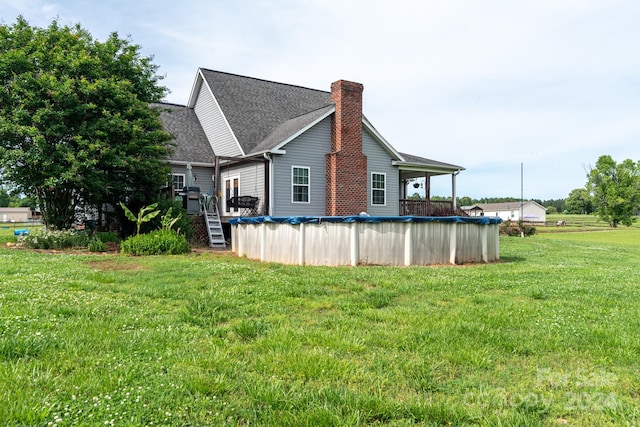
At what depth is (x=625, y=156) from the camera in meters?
69.7

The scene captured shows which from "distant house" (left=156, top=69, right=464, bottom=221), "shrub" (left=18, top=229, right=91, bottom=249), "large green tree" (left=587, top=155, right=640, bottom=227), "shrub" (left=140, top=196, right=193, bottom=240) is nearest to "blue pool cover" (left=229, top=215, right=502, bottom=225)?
"shrub" (left=140, top=196, right=193, bottom=240)

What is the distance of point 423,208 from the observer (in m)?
20.8

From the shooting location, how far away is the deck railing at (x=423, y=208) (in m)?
20.5

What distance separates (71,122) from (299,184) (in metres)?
8.20

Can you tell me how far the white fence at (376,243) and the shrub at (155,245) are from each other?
9.52ft

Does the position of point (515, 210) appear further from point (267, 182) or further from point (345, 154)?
point (267, 182)

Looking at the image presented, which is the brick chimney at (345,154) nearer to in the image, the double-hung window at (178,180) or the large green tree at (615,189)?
the double-hung window at (178,180)

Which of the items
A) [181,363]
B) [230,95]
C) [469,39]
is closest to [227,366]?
[181,363]

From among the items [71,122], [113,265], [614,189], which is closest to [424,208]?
[113,265]

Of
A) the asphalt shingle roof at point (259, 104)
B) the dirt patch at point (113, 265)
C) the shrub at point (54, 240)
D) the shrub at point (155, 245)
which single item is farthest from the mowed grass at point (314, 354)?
the asphalt shingle roof at point (259, 104)

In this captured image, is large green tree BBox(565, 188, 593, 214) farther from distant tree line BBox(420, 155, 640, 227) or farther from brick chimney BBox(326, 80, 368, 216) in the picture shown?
brick chimney BBox(326, 80, 368, 216)

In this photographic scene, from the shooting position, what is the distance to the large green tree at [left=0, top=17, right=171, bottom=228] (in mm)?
12898

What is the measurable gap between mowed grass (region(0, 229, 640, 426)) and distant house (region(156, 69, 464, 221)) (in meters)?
10.2

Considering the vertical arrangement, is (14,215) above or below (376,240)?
above
